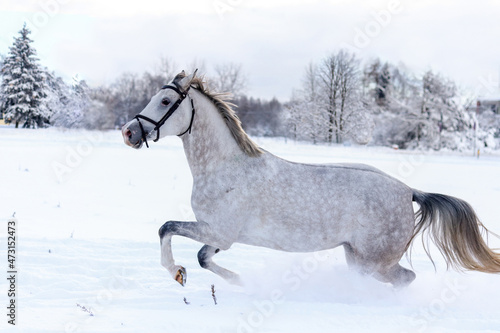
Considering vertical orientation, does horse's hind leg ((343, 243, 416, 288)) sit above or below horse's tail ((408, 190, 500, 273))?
below

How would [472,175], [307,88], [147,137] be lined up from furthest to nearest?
1. [307,88]
2. [472,175]
3. [147,137]

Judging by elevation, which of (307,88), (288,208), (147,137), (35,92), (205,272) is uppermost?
(307,88)

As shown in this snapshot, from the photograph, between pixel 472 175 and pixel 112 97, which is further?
pixel 472 175

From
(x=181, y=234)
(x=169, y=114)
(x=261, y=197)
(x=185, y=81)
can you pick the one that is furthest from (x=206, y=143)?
(x=181, y=234)

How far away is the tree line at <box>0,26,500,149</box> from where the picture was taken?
7172 mm

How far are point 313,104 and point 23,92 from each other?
10.5m

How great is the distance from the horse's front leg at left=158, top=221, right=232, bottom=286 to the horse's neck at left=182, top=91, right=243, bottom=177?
19.2 inches

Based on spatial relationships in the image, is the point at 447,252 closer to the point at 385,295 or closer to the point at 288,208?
the point at 385,295

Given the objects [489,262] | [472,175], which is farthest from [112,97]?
[472,175]

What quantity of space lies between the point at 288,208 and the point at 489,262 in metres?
2.04

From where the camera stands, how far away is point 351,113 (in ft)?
50.0

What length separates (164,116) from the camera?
364cm

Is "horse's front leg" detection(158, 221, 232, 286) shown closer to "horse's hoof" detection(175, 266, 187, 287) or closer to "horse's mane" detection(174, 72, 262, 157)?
"horse's hoof" detection(175, 266, 187, 287)

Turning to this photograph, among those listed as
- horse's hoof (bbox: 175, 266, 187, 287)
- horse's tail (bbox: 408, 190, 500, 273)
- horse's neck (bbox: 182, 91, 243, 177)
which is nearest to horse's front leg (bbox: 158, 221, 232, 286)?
horse's hoof (bbox: 175, 266, 187, 287)
